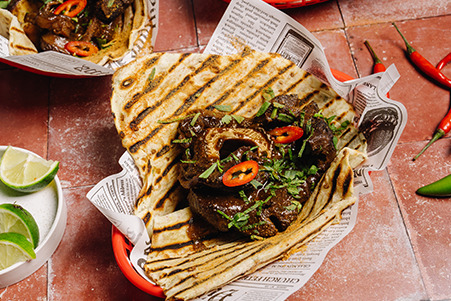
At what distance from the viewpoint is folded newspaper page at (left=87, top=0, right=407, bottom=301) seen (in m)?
2.34

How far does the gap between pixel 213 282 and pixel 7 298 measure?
159cm

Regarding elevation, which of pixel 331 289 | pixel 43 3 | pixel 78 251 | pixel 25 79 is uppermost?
pixel 43 3

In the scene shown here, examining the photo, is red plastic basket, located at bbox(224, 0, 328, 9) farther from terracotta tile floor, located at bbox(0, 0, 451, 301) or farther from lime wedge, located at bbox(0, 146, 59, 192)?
lime wedge, located at bbox(0, 146, 59, 192)

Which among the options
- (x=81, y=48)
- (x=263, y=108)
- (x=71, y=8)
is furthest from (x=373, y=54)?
(x=71, y=8)

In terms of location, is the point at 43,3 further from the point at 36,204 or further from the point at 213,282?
the point at 213,282

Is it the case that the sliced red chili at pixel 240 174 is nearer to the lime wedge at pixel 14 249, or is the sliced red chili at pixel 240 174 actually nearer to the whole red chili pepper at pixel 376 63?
the lime wedge at pixel 14 249

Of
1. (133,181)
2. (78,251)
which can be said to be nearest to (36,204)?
(78,251)

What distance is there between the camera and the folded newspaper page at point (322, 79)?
2.34 metres

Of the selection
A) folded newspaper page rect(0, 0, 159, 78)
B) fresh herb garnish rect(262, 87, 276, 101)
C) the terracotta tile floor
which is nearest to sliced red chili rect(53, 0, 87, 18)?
folded newspaper page rect(0, 0, 159, 78)

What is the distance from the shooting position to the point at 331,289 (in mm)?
2943

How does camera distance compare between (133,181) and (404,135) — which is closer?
(133,181)

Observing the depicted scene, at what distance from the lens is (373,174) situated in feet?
10.9

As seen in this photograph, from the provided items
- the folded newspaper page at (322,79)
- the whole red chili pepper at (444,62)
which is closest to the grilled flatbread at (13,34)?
the folded newspaper page at (322,79)

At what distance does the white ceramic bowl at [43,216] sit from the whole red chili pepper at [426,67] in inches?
111
